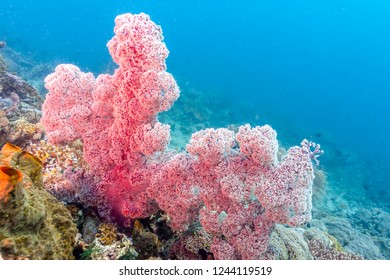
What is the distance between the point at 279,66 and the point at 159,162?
339 feet

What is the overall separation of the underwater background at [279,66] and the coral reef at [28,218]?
10600mm

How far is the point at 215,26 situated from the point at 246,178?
13736 cm

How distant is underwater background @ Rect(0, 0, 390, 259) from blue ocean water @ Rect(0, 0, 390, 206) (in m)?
0.44

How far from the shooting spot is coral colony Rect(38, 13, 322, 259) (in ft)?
11.2

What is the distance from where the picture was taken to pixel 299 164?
11.3ft

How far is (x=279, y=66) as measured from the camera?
100 metres

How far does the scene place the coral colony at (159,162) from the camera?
342cm

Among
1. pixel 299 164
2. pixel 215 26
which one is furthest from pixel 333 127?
pixel 215 26

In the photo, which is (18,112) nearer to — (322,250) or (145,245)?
(145,245)

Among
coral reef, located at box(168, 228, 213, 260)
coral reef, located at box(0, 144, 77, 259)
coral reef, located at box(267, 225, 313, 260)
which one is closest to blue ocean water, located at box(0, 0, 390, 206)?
coral reef, located at box(267, 225, 313, 260)

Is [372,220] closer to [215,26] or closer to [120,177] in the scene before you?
[120,177]

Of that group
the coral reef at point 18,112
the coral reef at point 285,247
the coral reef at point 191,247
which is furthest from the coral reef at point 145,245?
the coral reef at point 18,112

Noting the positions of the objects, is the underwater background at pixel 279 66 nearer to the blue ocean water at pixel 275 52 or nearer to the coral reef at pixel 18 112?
the blue ocean water at pixel 275 52

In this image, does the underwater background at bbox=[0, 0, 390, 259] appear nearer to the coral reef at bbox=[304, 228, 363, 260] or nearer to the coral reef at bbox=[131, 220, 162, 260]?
the coral reef at bbox=[304, 228, 363, 260]
